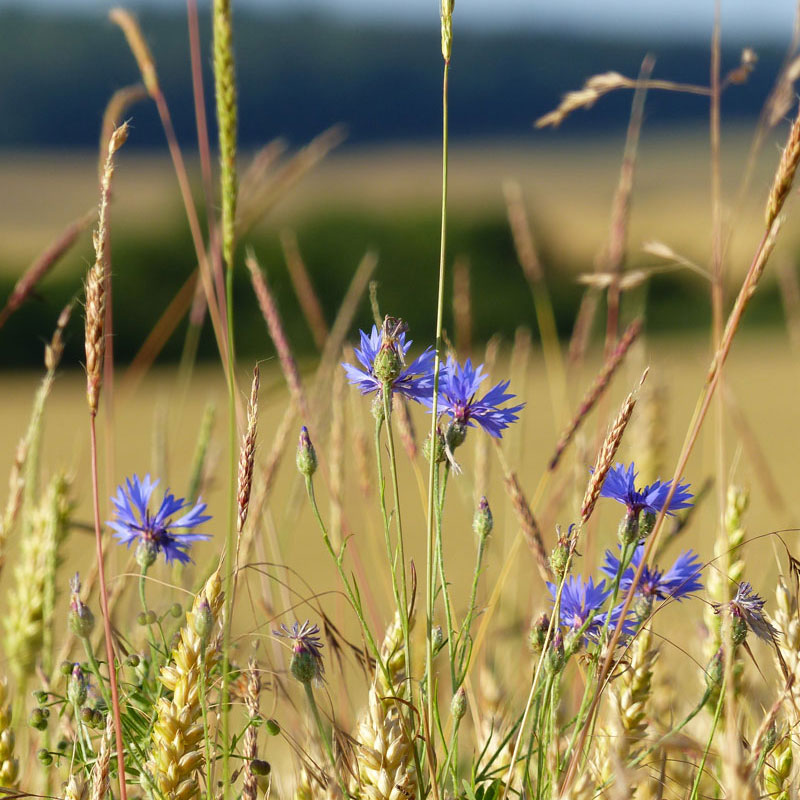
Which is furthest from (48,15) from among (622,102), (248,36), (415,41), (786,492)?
(786,492)

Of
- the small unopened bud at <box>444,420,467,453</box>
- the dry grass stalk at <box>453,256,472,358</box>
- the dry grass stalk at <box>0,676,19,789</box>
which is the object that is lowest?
the dry grass stalk at <box>0,676,19,789</box>

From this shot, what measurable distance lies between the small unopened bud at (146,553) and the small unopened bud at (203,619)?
10cm

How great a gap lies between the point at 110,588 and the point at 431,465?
0.53 meters

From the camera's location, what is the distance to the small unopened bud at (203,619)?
0.53m

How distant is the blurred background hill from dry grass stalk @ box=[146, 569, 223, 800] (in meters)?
0.53

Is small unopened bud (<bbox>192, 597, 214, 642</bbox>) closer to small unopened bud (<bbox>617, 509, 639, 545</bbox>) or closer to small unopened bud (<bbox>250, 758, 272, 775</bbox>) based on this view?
small unopened bud (<bbox>250, 758, 272, 775</bbox>)

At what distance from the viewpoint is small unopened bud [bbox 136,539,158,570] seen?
634mm

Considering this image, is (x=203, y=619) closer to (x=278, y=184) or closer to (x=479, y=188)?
(x=278, y=184)

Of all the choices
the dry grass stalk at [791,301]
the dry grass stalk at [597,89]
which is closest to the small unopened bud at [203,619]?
the dry grass stalk at [597,89]

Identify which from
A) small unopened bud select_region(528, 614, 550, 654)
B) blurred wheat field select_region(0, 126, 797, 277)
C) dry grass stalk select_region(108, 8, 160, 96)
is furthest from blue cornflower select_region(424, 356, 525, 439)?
blurred wheat field select_region(0, 126, 797, 277)

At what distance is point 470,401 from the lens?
2.09 feet

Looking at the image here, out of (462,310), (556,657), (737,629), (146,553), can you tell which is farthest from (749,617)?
(462,310)

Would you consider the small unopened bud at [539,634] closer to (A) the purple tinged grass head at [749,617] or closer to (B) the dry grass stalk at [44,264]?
(A) the purple tinged grass head at [749,617]

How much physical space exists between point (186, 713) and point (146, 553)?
118 millimetres
